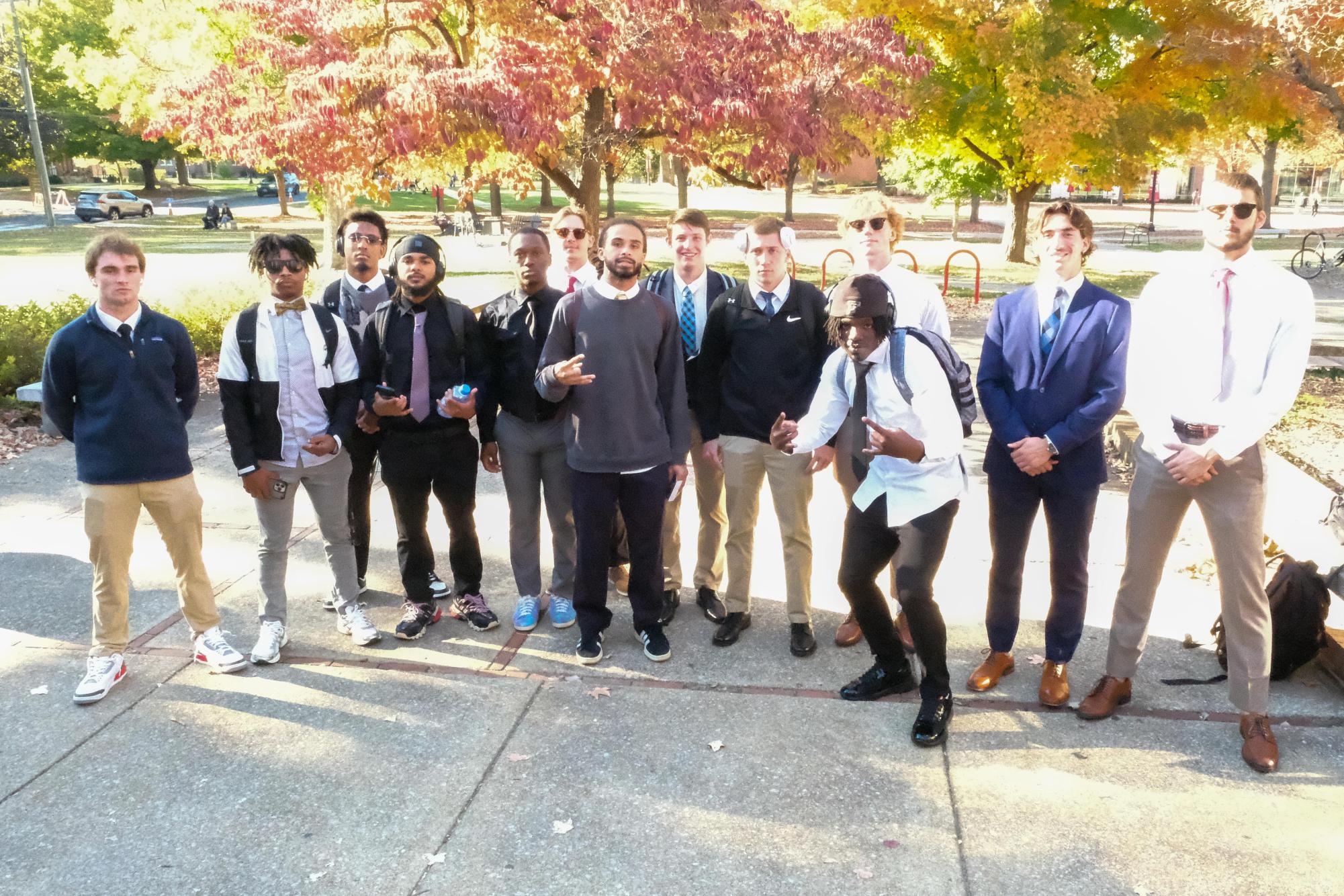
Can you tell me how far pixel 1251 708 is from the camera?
3.93 meters

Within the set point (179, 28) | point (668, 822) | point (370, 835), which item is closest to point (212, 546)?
point (370, 835)

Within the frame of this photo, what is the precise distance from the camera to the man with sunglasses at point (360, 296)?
5027 mm

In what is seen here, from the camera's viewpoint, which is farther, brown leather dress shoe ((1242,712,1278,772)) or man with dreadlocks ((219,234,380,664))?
man with dreadlocks ((219,234,380,664))

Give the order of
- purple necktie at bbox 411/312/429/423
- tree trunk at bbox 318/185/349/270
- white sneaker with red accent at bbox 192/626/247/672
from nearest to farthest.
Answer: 1. white sneaker with red accent at bbox 192/626/247/672
2. purple necktie at bbox 411/312/429/423
3. tree trunk at bbox 318/185/349/270

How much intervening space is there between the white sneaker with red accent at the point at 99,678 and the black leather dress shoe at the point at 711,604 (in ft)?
8.85

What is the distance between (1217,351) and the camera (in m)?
3.80

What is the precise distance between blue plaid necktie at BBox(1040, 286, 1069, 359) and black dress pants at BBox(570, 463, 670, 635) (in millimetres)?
1698

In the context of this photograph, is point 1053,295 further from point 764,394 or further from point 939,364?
point 764,394

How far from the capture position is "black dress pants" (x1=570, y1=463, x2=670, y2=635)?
4617 millimetres

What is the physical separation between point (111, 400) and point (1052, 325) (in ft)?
12.7

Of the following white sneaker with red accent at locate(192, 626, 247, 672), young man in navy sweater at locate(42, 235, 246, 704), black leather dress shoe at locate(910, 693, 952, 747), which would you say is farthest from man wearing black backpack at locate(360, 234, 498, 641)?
black leather dress shoe at locate(910, 693, 952, 747)

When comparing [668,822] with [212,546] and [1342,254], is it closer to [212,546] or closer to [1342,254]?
[212,546]

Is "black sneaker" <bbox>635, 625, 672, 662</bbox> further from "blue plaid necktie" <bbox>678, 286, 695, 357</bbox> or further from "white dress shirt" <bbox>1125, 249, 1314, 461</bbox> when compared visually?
"white dress shirt" <bbox>1125, 249, 1314, 461</bbox>

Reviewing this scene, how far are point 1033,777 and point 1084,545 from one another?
101cm
